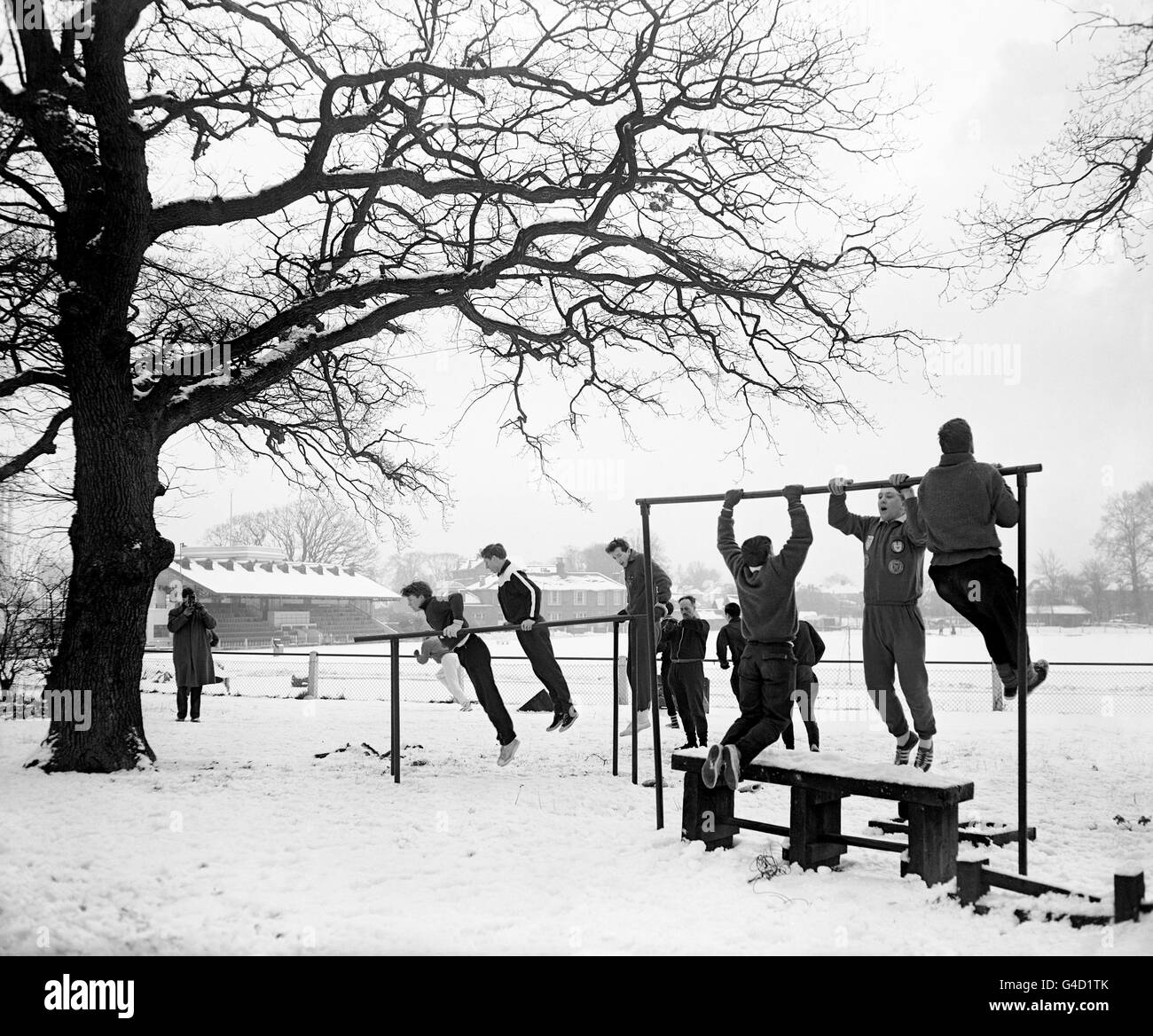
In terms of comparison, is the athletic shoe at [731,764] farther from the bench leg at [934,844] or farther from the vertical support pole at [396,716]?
the vertical support pole at [396,716]

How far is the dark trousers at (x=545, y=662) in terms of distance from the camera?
30.2ft

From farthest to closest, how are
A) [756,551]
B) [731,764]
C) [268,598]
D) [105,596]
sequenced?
[268,598], [105,596], [756,551], [731,764]

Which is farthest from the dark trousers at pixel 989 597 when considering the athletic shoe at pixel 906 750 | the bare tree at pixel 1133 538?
the bare tree at pixel 1133 538

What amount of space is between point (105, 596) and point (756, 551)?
21.1 ft

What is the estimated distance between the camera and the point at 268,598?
49625mm

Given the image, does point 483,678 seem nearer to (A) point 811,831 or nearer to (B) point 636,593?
(B) point 636,593

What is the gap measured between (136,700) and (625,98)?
25.5 feet

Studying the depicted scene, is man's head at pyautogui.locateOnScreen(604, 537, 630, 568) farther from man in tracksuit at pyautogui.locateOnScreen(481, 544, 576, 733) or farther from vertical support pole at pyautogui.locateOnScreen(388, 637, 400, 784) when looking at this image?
vertical support pole at pyautogui.locateOnScreen(388, 637, 400, 784)

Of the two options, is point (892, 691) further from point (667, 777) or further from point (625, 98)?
point (625, 98)

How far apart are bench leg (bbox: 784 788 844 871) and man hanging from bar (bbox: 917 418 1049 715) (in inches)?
47.7

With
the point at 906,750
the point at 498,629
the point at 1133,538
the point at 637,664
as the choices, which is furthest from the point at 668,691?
the point at 1133,538

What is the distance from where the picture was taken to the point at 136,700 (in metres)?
9.46

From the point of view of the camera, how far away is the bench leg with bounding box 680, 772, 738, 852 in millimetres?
5848
